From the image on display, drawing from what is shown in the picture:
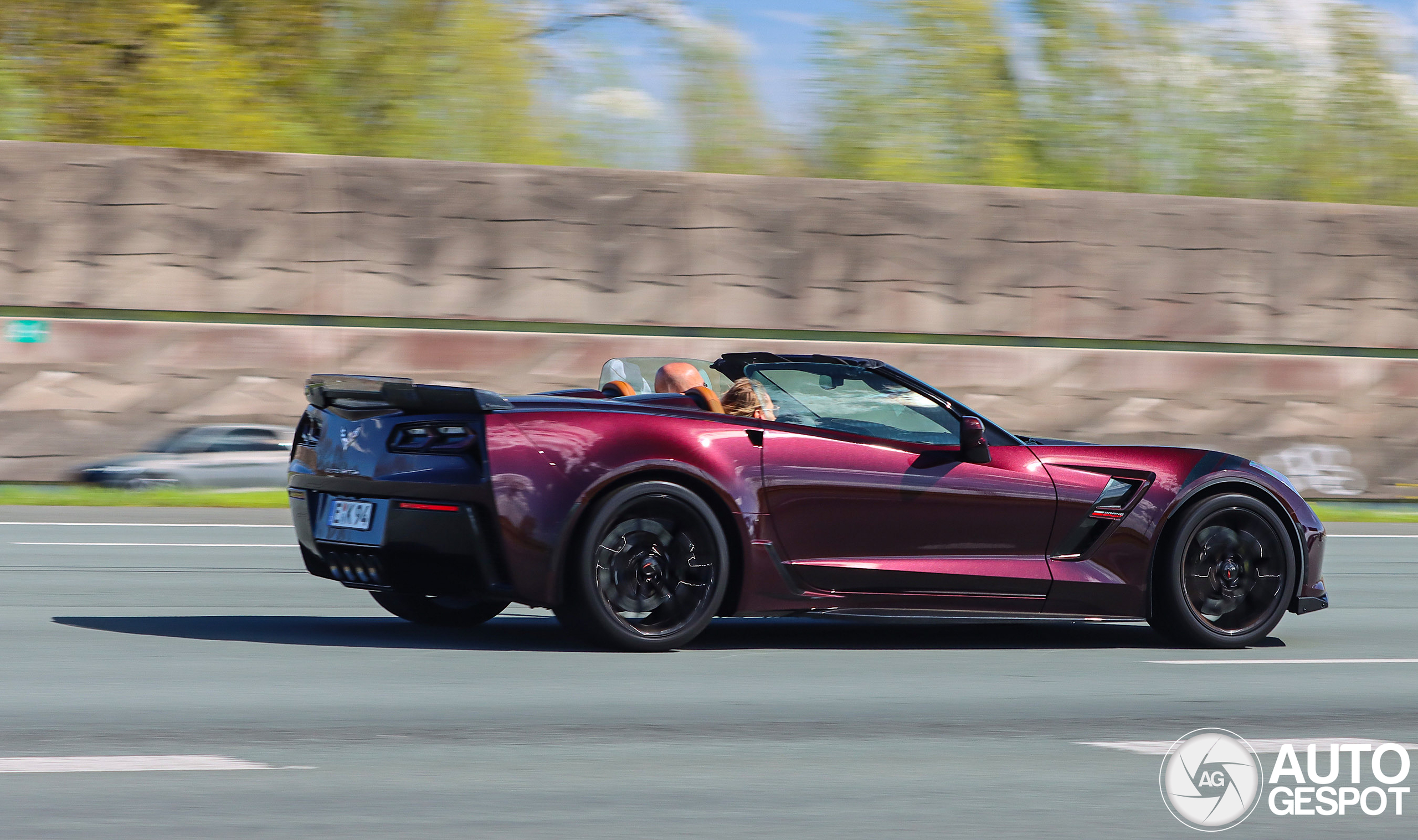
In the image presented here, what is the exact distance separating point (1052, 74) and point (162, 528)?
1639 cm

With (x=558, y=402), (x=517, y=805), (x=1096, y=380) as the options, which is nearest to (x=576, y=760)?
(x=517, y=805)

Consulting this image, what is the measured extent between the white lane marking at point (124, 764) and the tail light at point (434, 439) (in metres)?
1.94

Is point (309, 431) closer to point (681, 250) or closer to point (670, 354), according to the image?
point (670, 354)

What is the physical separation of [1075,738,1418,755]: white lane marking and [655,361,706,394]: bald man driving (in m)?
2.50

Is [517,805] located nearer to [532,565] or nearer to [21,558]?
[532,565]

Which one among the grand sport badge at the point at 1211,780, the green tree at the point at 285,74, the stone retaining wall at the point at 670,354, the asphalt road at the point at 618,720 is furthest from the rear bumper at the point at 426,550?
the green tree at the point at 285,74

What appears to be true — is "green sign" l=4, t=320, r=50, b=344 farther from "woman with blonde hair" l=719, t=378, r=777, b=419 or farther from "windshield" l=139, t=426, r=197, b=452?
"woman with blonde hair" l=719, t=378, r=777, b=419

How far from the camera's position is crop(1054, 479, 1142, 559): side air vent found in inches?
279

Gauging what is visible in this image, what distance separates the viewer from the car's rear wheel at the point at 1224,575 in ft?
23.8

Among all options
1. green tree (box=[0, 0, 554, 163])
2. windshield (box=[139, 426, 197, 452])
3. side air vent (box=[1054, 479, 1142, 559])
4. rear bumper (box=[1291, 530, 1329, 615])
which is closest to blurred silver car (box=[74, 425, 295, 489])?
windshield (box=[139, 426, 197, 452])

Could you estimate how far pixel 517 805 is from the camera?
4172 millimetres

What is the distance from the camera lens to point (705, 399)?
6.87 m

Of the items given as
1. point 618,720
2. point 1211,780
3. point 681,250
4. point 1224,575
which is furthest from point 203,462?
point 1211,780

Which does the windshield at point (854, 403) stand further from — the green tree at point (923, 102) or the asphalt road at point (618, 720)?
the green tree at point (923, 102)
